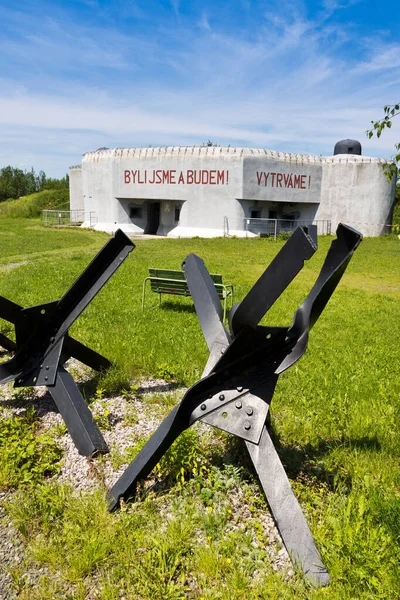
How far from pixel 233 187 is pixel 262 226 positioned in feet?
9.40

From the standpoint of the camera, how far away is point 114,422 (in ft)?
13.5

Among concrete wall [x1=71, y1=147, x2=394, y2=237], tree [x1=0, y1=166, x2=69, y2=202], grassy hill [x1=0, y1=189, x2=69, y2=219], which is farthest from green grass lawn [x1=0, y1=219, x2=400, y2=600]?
tree [x1=0, y1=166, x2=69, y2=202]

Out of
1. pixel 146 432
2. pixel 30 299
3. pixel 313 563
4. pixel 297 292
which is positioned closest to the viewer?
pixel 313 563

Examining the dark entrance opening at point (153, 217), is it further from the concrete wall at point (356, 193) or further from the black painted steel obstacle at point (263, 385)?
the black painted steel obstacle at point (263, 385)

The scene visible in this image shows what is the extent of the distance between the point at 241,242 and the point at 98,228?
10598mm

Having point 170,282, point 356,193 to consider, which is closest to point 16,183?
point 356,193

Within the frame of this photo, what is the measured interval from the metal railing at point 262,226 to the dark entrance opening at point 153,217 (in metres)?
6.00

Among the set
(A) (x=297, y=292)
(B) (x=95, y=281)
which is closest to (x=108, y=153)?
(A) (x=297, y=292)

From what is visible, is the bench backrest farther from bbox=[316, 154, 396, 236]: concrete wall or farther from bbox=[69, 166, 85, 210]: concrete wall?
bbox=[69, 166, 85, 210]: concrete wall

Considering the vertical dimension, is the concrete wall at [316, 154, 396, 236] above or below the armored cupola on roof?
below

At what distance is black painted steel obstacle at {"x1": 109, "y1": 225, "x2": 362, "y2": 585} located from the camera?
2389 mm

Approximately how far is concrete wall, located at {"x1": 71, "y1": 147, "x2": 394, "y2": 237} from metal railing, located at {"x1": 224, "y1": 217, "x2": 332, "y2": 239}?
0.09 m

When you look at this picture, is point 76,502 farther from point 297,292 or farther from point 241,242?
point 241,242

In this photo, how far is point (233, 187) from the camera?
82.5ft
